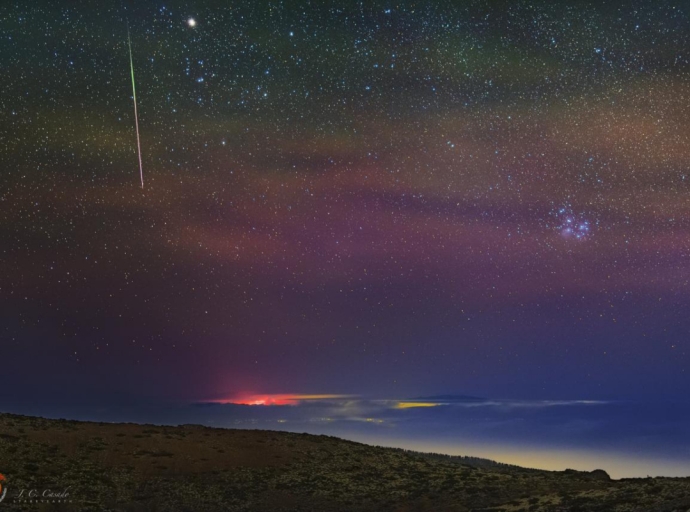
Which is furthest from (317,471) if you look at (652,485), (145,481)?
(652,485)

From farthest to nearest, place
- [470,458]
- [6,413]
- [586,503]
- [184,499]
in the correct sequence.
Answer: [470,458] < [6,413] < [184,499] < [586,503]

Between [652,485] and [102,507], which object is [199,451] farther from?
[652,485]

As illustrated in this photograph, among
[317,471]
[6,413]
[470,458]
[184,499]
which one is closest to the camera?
[184,499]

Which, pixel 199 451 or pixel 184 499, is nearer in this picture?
pixel 184 499

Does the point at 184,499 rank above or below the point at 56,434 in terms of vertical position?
below

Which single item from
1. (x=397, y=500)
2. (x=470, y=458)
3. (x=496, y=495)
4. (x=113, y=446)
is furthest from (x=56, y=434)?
(x=470, y=458)

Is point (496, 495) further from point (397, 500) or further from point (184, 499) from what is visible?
point (184, 499)
